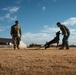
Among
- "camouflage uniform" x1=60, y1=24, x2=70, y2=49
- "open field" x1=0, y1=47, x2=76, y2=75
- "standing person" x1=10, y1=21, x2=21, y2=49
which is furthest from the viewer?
"standing person" x1=10, y1=21, x2=21, y2=49

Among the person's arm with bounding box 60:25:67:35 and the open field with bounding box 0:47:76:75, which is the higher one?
the person's arm with bounding box 60:25:67:35

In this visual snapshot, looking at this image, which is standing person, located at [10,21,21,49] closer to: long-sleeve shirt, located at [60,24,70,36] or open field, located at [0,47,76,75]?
long-sleeve shirt, located at [60,24,70,36]

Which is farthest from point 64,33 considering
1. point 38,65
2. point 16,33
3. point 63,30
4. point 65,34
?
point 38,65

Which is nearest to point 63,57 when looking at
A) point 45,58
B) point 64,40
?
point 45,58

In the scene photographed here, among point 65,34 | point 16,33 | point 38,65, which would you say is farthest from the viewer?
point 16,33

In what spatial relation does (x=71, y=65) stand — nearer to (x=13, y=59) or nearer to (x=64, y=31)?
(x=13, y=59)

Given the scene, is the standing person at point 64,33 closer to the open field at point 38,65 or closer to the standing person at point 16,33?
the standing person at point 16,33

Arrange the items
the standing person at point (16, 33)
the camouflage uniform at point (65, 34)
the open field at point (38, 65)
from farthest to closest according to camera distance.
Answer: the standing person at point (16, 33) → the camouflage uniform at point (65, 34) → the open field at point (38, 65)

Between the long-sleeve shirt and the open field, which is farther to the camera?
the long-sleeve shirt

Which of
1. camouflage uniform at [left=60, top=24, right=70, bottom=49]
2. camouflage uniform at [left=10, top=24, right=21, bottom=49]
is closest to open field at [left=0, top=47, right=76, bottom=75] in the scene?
camouflage uniform at [left=60, top=24, right=70, bottom=49]

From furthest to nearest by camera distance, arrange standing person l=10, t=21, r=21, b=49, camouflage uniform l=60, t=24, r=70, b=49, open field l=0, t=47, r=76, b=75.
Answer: standing person l=10, t=21, r=21, b=49
camouflage uniform l=60, t=24, r=70, b=49
open field l=0, t=47, r=76, b=75

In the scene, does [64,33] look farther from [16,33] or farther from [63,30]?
[16,33]

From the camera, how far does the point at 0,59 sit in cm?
1050

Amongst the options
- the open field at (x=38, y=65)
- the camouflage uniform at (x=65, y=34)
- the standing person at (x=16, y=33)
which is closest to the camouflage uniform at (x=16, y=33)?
the standing person at (x=16, y=33)
